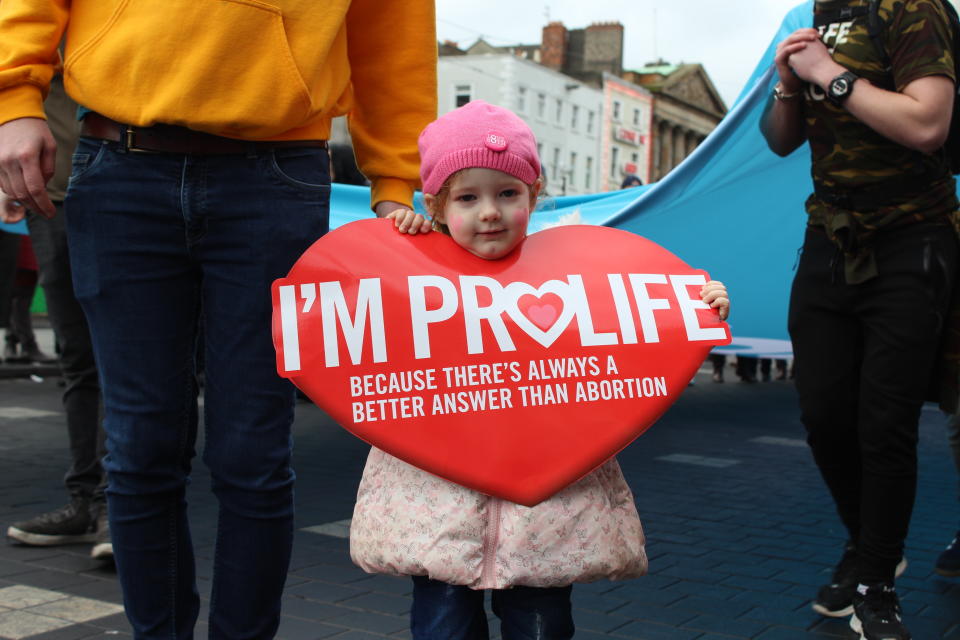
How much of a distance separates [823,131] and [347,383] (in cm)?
168

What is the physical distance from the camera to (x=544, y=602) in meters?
2.09

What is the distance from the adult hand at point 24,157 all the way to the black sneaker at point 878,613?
7.35 feet

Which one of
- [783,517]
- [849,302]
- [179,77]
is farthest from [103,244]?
[783,517]

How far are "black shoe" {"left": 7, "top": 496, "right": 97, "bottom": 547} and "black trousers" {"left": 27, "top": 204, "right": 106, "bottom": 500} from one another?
61 mm

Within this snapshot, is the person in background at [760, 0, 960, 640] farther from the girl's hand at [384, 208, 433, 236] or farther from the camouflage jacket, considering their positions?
the girl's hand at [384, 208, 433, 236]

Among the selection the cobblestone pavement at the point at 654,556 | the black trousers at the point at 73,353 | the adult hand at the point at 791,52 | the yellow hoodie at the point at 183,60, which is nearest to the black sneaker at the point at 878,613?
the cobblestone pavement at the point at 654,556

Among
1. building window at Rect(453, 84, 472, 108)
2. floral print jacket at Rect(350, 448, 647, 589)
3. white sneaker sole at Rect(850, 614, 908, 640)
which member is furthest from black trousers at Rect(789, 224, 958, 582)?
building window at Rect(453, 84, 472, 108)

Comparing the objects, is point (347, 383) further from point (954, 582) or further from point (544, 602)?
point (954, 582)

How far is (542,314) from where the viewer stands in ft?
6.99

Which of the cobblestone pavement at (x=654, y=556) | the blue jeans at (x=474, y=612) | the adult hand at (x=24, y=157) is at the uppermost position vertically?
the adult hand at (x=24, y=157)

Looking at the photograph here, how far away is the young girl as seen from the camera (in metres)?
1.99

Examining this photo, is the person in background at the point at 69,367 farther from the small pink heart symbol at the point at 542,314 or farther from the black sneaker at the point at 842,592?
the black sneaker at the point at 842,592

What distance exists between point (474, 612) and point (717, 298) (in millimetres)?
741

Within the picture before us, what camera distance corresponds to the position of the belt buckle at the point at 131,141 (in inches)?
83.0
